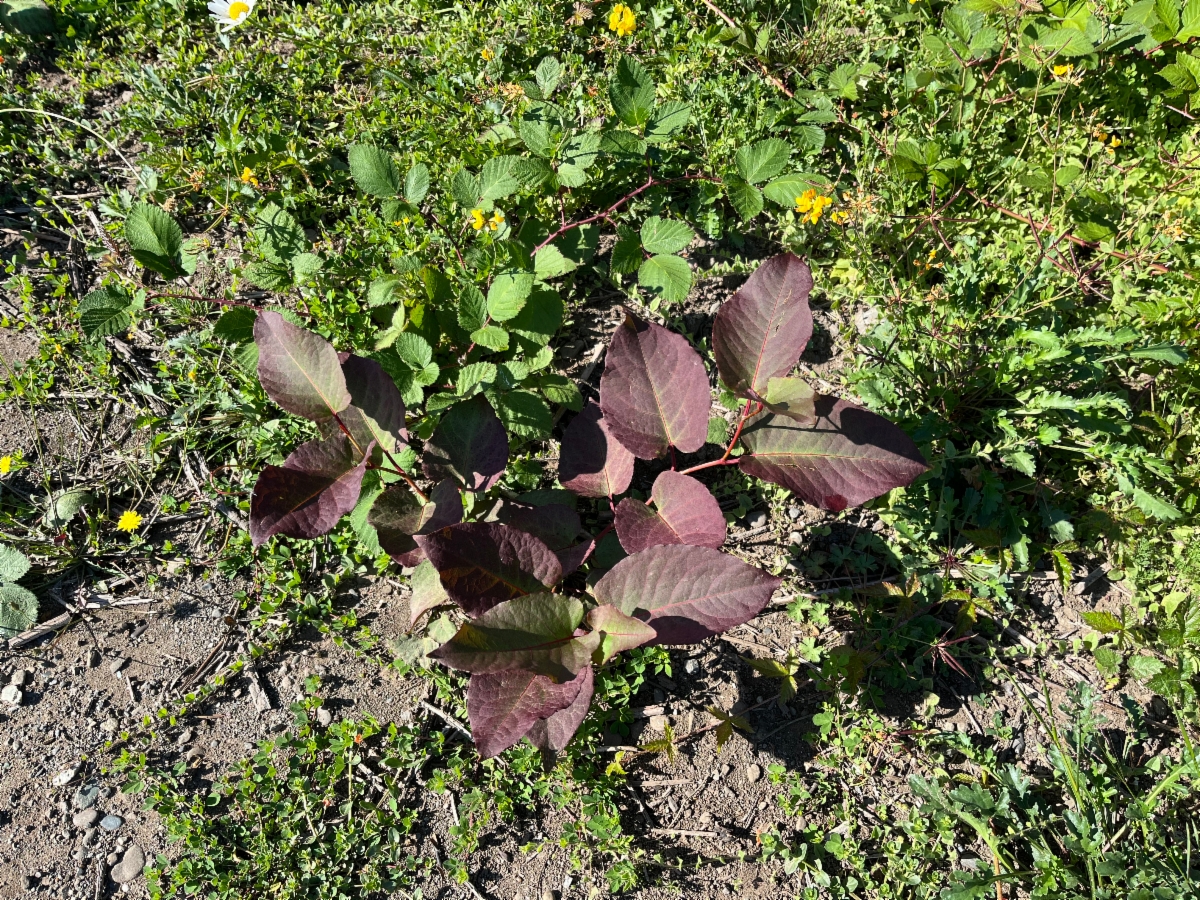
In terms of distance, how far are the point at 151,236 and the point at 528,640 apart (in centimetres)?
142

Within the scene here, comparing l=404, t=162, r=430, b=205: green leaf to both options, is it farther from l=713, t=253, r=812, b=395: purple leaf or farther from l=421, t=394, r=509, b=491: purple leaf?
l=713, t=253, r=812, b=395: purple leaf

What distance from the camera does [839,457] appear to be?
5.79 feet

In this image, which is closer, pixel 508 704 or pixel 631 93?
pixel 508 704

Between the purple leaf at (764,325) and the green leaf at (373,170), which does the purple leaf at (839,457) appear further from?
the green leaf at (373,170)

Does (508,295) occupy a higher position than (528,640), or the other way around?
(508,295)

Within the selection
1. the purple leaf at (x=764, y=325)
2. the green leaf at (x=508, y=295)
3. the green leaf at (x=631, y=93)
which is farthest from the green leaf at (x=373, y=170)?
the purple leaf at (x=764, y=325)

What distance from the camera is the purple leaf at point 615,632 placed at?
5.10 feet

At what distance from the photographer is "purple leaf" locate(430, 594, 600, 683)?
1.47 metres

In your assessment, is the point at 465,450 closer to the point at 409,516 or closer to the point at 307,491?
the point at 409,516

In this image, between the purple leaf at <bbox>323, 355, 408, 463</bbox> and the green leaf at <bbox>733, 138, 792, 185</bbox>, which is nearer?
the purple leaf at <bbox>323, 355, 408, 463</bbox>

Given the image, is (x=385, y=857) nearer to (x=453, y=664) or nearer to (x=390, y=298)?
(x=453, y=664)

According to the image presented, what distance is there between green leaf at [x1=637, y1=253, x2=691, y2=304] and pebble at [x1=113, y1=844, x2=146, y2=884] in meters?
2.11

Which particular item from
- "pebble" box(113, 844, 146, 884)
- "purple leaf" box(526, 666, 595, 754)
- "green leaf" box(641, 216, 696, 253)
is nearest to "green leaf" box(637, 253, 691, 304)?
"green leaf" box(641, 216, 696, 253)

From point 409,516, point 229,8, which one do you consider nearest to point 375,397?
point 409,516
